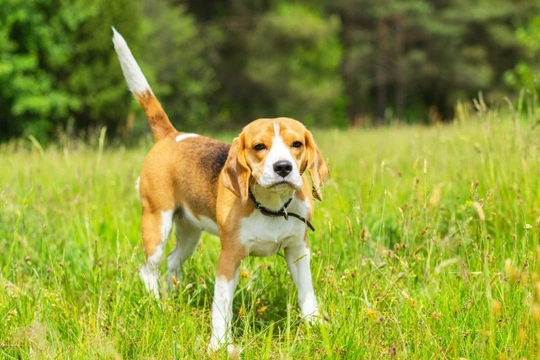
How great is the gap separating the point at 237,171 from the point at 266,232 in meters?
0.42

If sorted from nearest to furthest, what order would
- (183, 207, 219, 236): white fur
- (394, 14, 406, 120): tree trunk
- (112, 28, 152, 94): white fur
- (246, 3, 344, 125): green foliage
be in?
1. (183, 207, 219, 236): white fur
2. (112, 28, 152, 94): white fur
3. (246, 3, 344, 125): green foliage
4. (394, 14, 406, 120): tree trunk

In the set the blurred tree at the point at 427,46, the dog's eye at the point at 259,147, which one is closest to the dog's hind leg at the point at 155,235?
the dog's eye at the point at 259,147

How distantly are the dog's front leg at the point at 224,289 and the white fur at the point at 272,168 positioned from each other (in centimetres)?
63

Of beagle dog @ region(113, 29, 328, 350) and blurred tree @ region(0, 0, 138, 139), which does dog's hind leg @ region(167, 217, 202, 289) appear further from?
blurred tree @ region(0, 0, 138, 139)

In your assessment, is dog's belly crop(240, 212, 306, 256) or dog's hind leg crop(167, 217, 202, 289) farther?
dog's hind leg crop(167, 217, 202, 289)

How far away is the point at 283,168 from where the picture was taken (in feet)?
11.3

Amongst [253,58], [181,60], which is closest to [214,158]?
[181,60]

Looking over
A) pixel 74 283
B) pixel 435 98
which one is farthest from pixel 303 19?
pixel 74 283

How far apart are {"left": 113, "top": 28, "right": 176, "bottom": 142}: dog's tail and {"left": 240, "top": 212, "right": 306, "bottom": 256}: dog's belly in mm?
1624

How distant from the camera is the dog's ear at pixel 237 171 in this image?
3.71 meters

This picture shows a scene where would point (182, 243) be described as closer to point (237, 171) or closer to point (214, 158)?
point (214, 158)

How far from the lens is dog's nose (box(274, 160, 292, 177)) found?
3447 mm

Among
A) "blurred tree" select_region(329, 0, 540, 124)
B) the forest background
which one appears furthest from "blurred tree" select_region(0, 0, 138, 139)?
"blurred tree" select_region(329, 0, 540, 124)

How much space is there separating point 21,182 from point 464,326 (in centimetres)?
458
